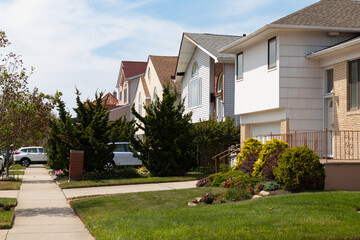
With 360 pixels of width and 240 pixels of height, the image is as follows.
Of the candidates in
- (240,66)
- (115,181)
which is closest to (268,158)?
(115,181)

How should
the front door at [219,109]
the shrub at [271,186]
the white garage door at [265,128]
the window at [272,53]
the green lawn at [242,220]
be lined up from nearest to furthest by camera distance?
the green lawn at [242,220] < the shrub at [271,186] < the window at [272,53] < the white garage door at [265,128] < the front door at [219,109]

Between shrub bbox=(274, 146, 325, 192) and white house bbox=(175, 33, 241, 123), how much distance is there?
12449mm

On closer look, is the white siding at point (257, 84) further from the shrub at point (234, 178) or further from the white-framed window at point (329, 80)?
the shrub at point (234, 178)

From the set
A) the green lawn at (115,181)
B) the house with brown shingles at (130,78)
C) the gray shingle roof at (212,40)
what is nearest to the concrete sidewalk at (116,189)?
the green lawn at (115,181)

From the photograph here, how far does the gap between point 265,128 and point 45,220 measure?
1268cm

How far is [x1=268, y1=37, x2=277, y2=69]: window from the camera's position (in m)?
19.5

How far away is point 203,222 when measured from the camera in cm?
909

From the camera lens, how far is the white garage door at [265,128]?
20531 mm

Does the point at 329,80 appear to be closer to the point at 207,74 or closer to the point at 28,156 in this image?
the point at 207,74

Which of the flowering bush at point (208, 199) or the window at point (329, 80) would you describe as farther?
the window at point (329, 80)

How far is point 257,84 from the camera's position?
20969 mm

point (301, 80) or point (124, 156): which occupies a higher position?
point (301, 80)

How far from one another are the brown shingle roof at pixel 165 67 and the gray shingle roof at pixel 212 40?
6778 millimetres

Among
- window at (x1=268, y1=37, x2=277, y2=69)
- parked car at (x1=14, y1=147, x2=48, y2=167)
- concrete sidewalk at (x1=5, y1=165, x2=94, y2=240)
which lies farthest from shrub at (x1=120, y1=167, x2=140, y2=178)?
parked car at (x1=14, y1=147, x2=48, y2=167)
